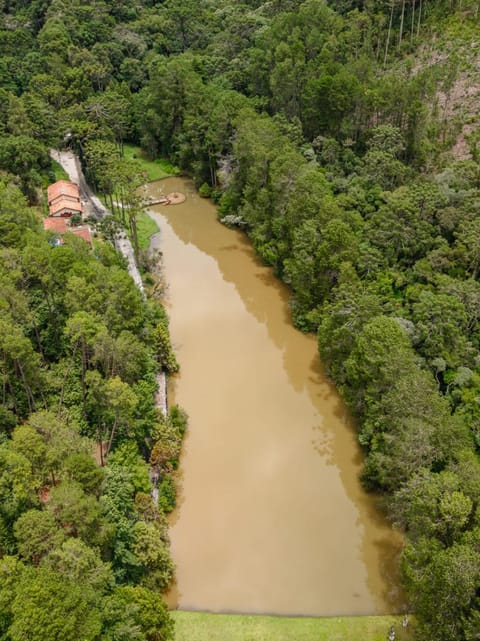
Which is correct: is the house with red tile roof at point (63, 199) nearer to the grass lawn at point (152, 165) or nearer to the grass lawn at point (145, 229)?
the grass lawn at point (145, 229)

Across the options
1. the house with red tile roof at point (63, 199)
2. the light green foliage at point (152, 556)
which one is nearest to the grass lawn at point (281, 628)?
the light green foliage at point (152, 556)

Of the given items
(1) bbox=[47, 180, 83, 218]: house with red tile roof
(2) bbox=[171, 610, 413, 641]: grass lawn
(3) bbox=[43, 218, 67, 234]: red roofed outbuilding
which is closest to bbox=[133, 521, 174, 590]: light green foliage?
(2) bbox=[171, 610, 413, 641]: grass lawn

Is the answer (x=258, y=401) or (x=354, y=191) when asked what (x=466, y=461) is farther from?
(x=354, y=191)

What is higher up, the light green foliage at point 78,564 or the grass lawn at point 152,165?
the grass lawn at point 152,165

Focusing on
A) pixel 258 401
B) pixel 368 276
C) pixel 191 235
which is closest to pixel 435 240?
pixel 368 276

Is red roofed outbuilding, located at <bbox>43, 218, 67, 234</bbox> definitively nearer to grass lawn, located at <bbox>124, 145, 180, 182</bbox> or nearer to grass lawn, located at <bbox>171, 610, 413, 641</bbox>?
grass lawn, located at <bbox>124, 145, 180, 182</bbox>
